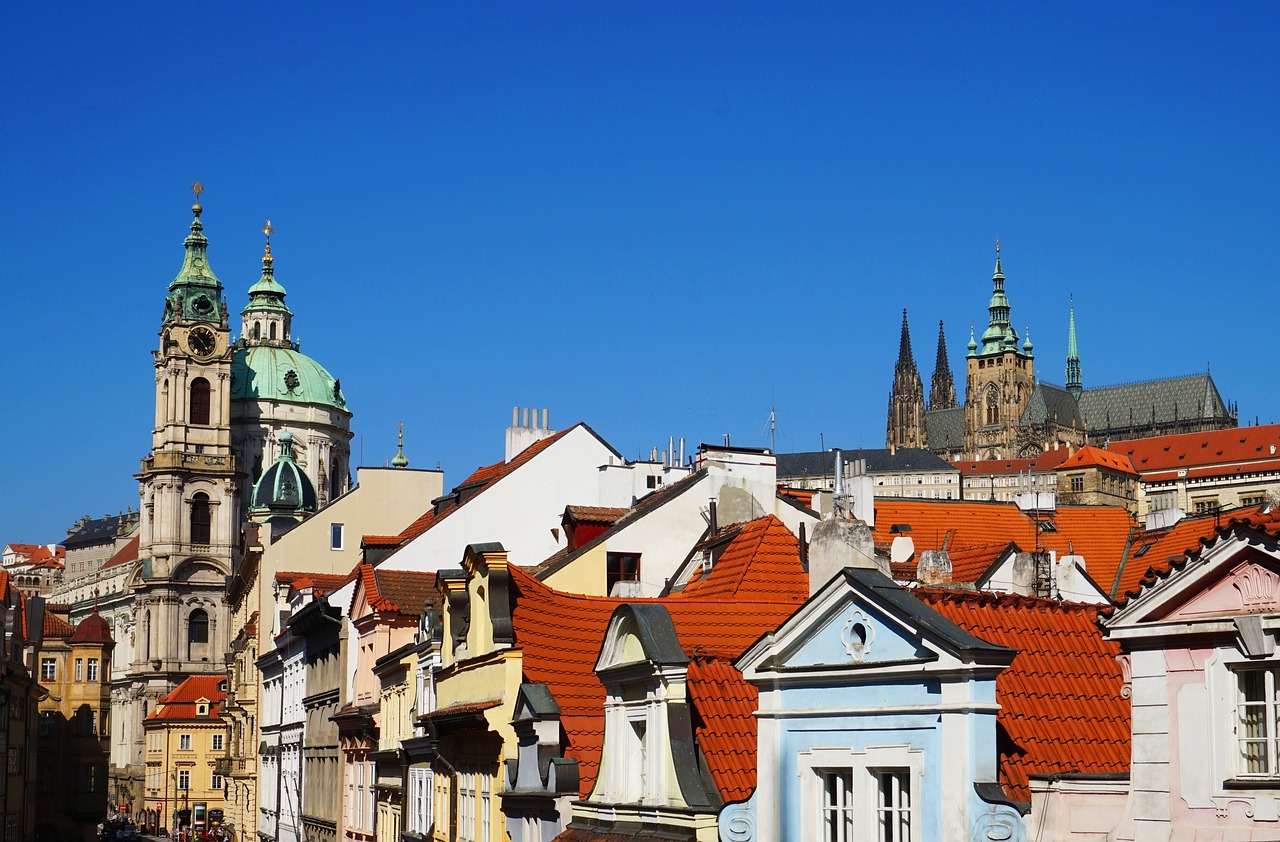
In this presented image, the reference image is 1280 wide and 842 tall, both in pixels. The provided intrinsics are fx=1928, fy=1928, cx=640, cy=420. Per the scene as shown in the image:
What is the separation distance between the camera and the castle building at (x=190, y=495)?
499ft

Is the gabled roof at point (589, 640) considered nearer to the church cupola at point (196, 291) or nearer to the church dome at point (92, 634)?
the church dome at point (92, 634)

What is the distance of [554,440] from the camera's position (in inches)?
1842

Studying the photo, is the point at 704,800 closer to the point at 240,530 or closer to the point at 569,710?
the point at 569,710

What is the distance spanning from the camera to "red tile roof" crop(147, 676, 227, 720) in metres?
124

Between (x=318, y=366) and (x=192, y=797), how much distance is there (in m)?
62.7

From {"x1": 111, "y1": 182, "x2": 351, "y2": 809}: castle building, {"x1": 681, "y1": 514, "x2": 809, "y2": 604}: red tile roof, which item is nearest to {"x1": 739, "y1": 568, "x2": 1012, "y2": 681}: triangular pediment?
{"x1": 681, "y1": 514, "x2": 809, "y2": 604}: red tile roof

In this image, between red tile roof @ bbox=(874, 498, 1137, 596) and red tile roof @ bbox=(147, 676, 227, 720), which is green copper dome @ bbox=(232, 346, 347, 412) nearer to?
red tile roof @ bbox=(147, 676, 227, 720)

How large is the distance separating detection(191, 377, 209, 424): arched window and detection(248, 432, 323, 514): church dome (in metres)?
19.7

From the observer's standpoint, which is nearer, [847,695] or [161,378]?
[847,695]

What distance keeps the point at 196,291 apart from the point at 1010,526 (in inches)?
4629

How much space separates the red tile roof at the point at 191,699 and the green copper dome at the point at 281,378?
46.3 meters

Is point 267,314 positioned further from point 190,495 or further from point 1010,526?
point 1010,526

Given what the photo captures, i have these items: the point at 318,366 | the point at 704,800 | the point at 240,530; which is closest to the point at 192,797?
the point at 240,530

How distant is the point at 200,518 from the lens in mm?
155250
